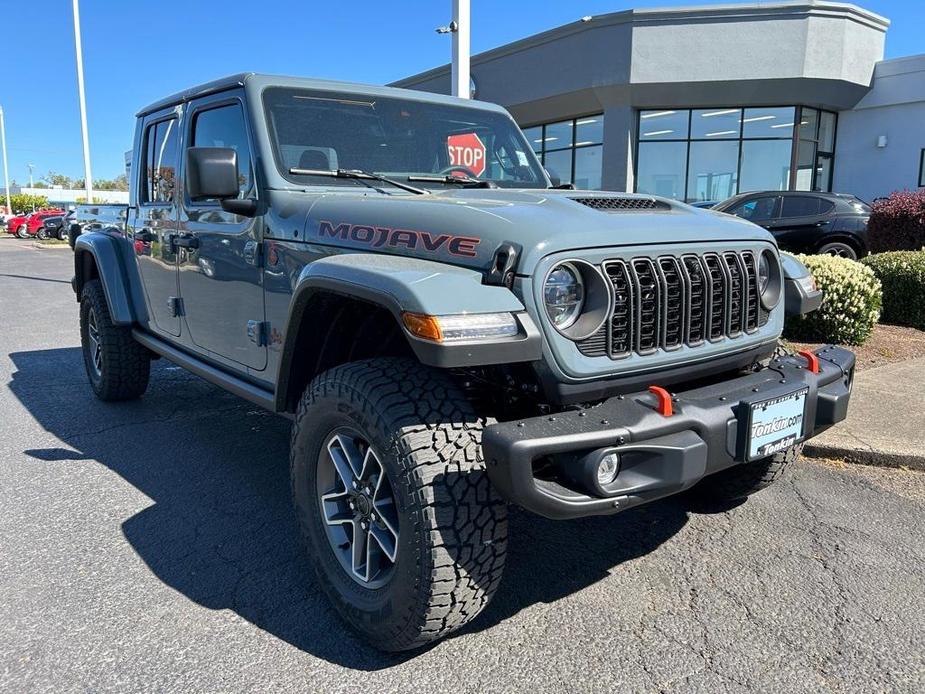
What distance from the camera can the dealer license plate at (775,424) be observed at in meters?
2.47

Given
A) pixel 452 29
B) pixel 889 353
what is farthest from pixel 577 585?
pixel 452 29

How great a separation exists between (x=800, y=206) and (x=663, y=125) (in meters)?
9.18

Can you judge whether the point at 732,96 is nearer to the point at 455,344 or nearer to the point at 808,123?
the point at 808,123

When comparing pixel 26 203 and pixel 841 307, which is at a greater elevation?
pixel 26 203

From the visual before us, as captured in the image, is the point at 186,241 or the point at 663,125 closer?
the point at 186,241

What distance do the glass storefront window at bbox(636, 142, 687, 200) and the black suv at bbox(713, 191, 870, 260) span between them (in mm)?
8296

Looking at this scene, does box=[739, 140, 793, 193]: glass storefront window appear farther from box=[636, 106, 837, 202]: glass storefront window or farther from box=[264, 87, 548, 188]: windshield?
box=[264, 87, 548, 188]: windshield

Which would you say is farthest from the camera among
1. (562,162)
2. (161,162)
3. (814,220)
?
(562,162)

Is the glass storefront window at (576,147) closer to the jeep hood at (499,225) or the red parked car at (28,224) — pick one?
the jeep hood at (499,225)

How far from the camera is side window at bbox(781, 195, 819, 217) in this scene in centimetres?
1222

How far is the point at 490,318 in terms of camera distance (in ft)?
7.21

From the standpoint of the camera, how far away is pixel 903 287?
26.5 ft

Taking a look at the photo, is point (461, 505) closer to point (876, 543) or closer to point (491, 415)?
point (491, 415)

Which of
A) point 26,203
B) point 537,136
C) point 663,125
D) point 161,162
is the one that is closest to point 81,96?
point 537,136
